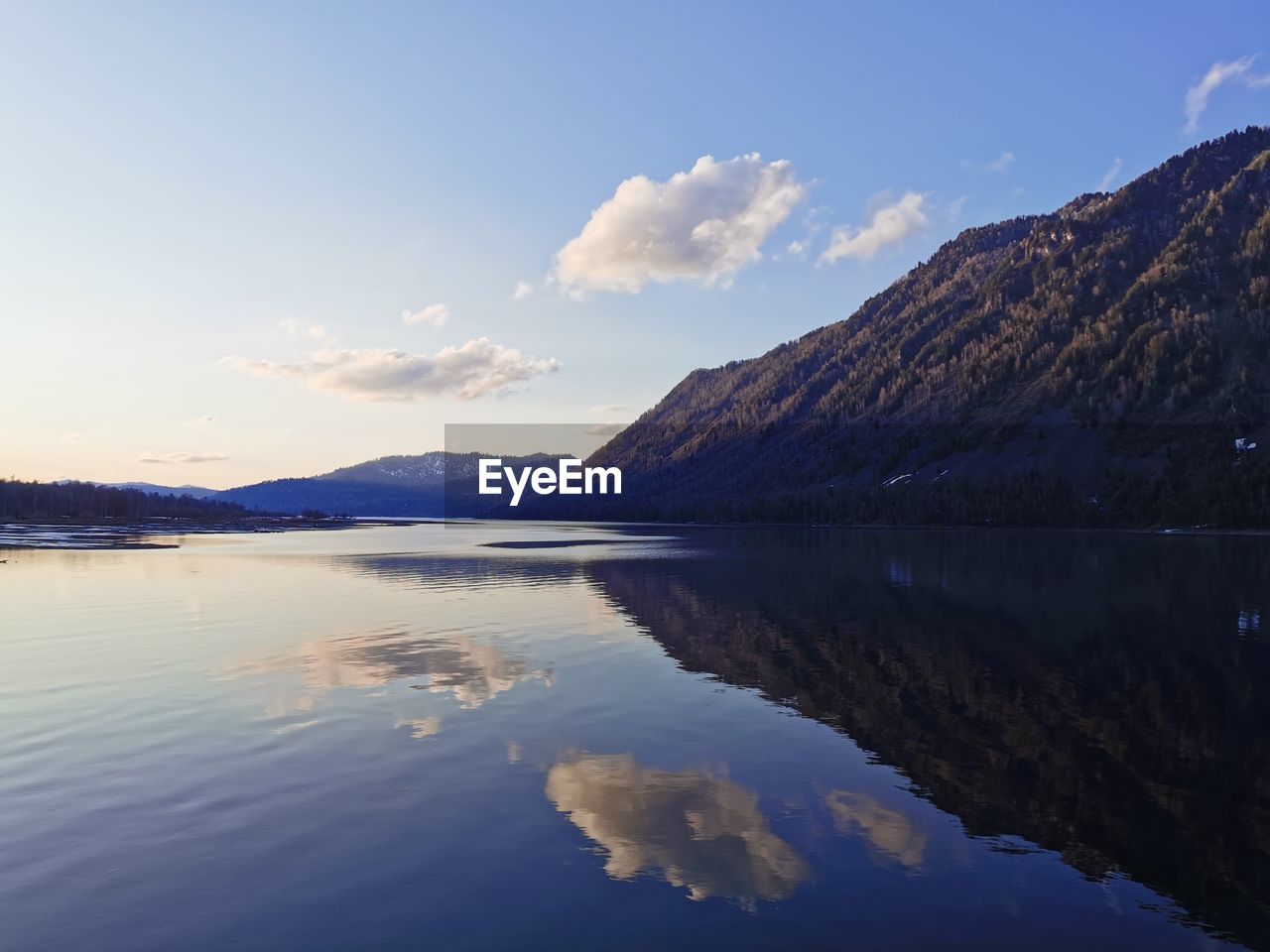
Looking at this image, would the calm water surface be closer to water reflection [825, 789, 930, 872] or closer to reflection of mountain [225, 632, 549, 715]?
water reflection [825, 789, 930, 872]

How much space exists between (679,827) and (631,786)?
10.0ft

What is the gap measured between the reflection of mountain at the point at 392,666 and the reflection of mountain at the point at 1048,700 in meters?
10.4

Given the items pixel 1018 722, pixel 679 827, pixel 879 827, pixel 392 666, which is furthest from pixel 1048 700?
pixel 392 666

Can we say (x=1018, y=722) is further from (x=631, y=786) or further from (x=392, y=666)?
(x=392, y=666)

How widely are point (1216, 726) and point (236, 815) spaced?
3196cm

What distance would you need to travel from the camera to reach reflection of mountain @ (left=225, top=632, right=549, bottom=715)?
3231 centimetres

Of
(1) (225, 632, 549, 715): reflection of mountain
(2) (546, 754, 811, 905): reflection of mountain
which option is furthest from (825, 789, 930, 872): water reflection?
(1) (225, 632, 549, 715): reflection of mountain

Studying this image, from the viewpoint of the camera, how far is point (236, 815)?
61.2ft

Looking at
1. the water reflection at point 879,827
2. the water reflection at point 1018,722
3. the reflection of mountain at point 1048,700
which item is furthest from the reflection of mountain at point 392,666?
the water reflection at point 879,827

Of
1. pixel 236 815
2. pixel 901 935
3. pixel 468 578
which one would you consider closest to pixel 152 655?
pixel 236 815

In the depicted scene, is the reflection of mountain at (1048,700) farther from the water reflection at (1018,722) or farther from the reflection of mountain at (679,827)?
the reflection of mountain at (679,827)

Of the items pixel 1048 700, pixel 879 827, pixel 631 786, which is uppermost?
pixel 631 786

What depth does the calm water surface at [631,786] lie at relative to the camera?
14.2 meters

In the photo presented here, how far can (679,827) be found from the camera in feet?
60.3
